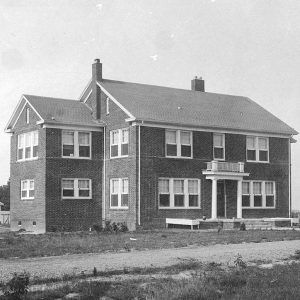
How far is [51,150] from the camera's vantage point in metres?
37.4

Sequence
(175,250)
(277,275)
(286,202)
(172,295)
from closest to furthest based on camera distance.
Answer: (172,295) < (277,275) < (175,250) < (286,202)

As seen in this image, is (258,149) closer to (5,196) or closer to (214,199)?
(214,199)

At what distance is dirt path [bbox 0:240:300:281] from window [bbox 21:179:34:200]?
65.2 feet

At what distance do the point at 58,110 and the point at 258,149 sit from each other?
529 inches

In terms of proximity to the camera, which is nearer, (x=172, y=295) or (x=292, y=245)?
(x=172, y=295)

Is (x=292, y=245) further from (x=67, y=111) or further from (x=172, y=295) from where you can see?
(x=67, y=111)

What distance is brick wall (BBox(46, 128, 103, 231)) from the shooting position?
3716 cm

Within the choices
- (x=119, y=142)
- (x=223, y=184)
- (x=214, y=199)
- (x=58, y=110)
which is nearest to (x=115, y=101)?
(x=119, y=142)

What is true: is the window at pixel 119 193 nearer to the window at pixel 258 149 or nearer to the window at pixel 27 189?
the window at pixel 27 189

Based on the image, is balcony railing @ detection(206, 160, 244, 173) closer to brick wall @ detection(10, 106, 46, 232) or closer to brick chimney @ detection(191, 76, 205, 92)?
brick chimney @ detection(191, 76, 205, 92)

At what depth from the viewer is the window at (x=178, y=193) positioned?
1465 inches

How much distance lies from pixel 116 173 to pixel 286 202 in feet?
40.8

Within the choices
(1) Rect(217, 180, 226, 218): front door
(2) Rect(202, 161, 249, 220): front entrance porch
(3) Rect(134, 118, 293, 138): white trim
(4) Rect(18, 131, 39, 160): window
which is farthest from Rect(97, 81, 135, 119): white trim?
(1) Rect(217, 180, 226, 218): front door

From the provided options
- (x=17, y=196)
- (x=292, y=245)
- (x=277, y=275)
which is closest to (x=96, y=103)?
(x=17, y=196)
